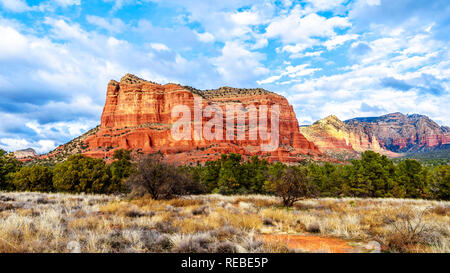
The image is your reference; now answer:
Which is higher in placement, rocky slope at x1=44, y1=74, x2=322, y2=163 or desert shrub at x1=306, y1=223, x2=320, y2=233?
rocky slope at x1=44, y1=74, x2=322, y2=163

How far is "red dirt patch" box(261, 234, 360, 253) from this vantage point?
547 cm

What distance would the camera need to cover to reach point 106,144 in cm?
11194

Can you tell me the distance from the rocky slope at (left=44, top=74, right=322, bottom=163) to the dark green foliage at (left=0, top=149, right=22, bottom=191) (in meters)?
59.4

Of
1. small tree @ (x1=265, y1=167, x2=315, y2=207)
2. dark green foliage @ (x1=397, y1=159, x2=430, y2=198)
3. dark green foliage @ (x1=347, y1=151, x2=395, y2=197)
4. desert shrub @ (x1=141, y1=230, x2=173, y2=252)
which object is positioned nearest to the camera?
desert shrub @ (x1=141, y1=230, x2=173, y2=252)

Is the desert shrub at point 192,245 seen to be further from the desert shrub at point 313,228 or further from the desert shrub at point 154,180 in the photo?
the desert shrub at point 154,180

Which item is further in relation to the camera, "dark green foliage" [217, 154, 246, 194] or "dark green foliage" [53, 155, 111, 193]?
"dark green foliage" [217, 154, 246, 194]

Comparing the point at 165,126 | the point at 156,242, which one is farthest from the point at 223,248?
the point at 165,126

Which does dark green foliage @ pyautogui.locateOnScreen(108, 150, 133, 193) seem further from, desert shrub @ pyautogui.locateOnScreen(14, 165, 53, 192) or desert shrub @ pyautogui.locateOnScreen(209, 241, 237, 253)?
desert shrub @ pyautogui.locateOnScreen(209, 241, 237, 253)

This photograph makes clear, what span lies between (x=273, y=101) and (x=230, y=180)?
447 ft

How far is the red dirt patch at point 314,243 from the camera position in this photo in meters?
5.47

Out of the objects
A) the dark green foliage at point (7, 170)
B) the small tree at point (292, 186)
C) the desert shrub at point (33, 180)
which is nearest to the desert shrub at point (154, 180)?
the small tree at point (292, 186)

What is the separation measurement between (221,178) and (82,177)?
1726 cm

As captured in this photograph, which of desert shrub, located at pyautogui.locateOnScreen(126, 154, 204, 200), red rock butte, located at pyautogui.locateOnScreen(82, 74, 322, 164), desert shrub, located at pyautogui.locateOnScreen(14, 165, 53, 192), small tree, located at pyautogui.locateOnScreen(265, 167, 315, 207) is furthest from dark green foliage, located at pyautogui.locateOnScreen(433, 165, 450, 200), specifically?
red rock butte, located at pyautogui.locateOnScreen(82, 74, 322, 164)
